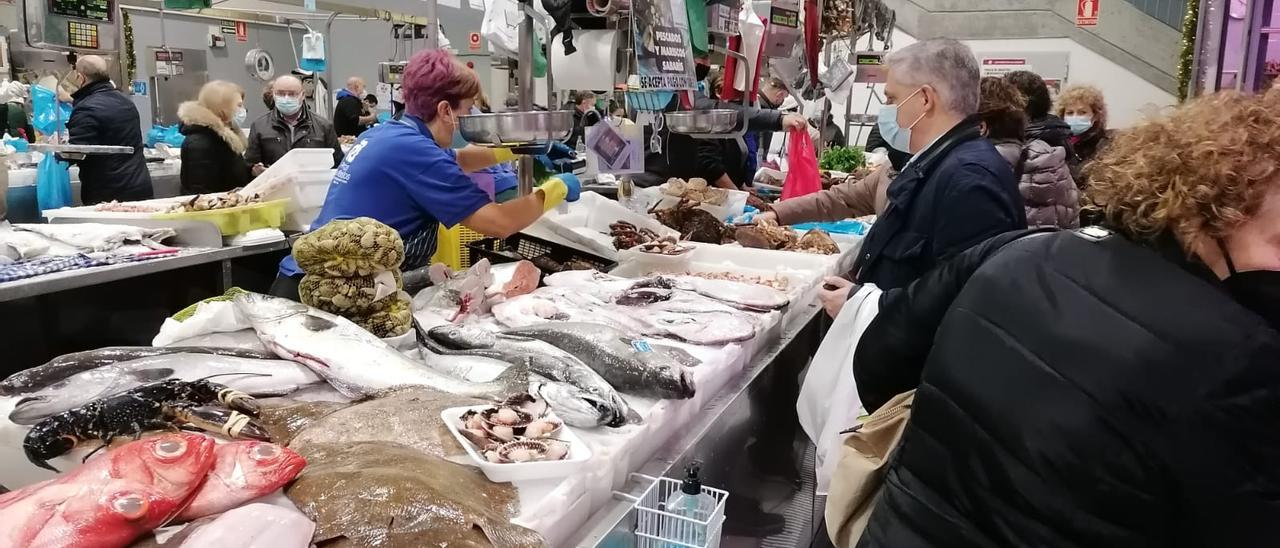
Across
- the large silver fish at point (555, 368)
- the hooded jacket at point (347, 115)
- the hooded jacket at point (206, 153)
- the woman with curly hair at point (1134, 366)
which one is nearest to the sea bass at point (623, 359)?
the large silver fish at point (555, 368)

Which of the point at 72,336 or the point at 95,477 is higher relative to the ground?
the point at 95,477

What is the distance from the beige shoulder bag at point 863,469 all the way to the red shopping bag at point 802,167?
123 inches

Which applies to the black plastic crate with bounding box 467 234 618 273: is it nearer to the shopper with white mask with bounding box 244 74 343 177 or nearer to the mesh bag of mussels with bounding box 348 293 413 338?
the mesh bag of mussels with bounding box 348 293 413 338

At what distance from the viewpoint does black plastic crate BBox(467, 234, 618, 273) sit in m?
3.56

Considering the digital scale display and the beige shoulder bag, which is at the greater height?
the digital scale display

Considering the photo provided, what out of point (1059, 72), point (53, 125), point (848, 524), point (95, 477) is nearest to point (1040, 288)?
point (848, 524)

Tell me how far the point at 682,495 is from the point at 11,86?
8.80m

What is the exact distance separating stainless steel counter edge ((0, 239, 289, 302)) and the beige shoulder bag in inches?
113

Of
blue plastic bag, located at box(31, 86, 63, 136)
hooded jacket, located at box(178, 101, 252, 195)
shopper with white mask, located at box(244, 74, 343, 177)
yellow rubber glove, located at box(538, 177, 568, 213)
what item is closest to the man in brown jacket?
yellow rubber glove, located at box(538, 177, 568, 213)

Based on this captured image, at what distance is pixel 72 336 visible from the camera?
3.75 metres

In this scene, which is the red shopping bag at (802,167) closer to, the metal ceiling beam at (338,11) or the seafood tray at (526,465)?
the seafood tray at (526,465)

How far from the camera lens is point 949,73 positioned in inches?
115

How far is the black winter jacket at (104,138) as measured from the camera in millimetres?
5828

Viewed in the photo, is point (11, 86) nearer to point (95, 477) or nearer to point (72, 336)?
point (72, 336)
